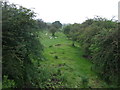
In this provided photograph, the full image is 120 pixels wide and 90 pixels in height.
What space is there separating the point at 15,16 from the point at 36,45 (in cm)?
146

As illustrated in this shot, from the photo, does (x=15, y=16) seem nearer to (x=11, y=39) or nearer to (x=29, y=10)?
(x=29, y=10)

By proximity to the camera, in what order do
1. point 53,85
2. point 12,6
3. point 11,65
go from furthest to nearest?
point 53,85 → point 12,6 → point 11,65

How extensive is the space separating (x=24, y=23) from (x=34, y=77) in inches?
89.2

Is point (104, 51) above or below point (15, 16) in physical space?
below

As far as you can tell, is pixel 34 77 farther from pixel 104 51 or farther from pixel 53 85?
pixel 104 51

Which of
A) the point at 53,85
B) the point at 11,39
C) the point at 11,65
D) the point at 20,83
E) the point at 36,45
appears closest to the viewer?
the point at 11,65

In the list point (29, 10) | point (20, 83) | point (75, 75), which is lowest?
point (75, 75)

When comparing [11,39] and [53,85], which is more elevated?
[11,39]

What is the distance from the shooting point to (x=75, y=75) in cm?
748

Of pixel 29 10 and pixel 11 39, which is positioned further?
pixel 29 10

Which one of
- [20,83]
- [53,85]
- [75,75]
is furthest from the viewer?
[75,75]

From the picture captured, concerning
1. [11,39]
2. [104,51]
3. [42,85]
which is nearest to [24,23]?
[11,39]

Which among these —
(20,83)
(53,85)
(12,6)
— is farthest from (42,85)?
(12,6)

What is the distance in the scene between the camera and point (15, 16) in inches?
177
